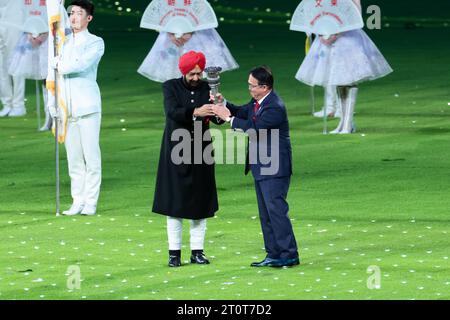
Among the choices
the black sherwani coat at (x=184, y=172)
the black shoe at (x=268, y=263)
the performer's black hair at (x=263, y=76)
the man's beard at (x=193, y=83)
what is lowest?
the black shoe at (x=268, y=263)

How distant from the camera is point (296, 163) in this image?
Result: 2178 centimetres

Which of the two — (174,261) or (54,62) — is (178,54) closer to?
(54,62)

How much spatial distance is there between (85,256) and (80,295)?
1.92 metres

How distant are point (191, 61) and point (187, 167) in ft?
3.05

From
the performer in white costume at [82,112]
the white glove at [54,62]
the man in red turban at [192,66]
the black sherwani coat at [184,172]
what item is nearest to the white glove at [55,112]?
the performer in white costume at [82,112]

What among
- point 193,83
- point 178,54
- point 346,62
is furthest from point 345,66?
point 193,83

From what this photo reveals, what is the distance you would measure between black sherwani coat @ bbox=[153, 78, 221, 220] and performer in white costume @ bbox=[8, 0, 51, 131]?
33.5 feet

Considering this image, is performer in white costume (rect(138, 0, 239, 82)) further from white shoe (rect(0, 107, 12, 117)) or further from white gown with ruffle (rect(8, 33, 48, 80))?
white shoe (rect(0, 107, 12, 117))

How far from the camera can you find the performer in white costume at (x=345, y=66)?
945 inches

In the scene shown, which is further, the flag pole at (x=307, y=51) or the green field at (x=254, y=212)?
the flag pole at (x=307, y=51)

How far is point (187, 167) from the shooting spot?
15273 millimetres

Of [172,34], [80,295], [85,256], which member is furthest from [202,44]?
[80,295]

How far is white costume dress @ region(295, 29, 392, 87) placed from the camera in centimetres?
2400

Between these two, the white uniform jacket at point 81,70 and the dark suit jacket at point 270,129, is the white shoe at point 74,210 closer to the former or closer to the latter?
the white uniform jacket at point 81,70
